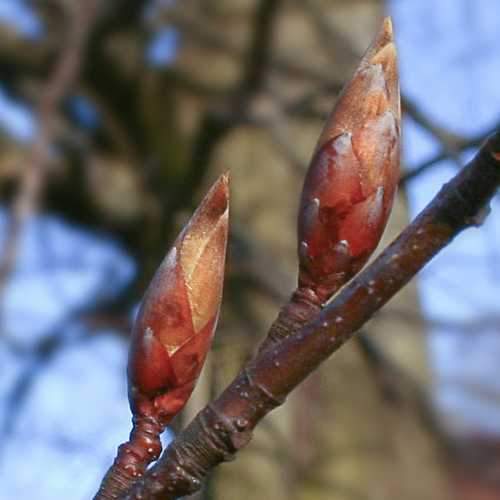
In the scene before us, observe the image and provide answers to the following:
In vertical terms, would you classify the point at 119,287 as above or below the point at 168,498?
above

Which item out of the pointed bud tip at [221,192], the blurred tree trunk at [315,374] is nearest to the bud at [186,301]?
the pointed bud tip at [221,192]

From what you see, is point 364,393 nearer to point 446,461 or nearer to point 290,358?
point 446,461

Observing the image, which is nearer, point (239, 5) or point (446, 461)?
point (446, 461)

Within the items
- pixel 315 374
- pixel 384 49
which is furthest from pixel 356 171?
pixel 315 374

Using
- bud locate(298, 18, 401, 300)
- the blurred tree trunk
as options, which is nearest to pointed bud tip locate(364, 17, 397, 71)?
bud locate(298, 18, 401, 300)

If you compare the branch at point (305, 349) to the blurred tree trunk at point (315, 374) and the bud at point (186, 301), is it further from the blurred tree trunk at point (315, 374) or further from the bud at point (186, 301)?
the blurred tree trunk at point (315, 374)

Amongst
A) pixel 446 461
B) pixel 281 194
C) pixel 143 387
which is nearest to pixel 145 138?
pixel 281 194
